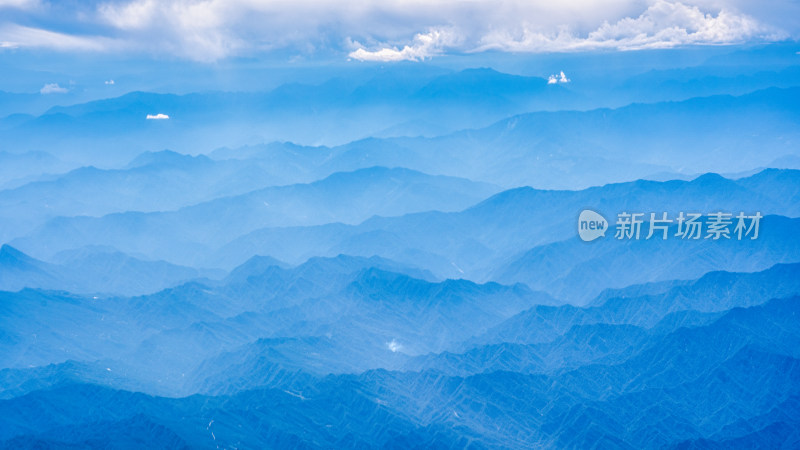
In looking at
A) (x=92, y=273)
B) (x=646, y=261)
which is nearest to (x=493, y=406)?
(x=646, y=261)

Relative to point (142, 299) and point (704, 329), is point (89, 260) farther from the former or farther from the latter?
point (704, 329)

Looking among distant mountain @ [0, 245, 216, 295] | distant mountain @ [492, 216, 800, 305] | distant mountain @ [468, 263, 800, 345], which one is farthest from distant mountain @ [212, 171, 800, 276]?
distant mountain @ [468, 263, 800, 345]

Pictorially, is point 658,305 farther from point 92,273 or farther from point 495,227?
point 92,273

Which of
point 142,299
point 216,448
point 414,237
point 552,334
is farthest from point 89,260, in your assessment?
point 552,334

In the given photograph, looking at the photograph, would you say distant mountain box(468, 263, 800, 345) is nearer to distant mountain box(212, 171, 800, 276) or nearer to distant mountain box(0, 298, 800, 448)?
distant mountain box(0, 298, 800, 448)

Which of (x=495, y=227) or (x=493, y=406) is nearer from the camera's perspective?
(x=493, y=406)

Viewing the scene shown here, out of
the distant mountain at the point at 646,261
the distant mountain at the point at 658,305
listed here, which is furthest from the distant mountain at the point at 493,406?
the distant mountain at the point at 646,261

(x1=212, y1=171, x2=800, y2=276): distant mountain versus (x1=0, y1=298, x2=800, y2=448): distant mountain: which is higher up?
(x1=212, y1=171, x2=800, y2=276): distant mountain

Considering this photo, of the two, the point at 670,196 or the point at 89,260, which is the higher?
the point at 670,196

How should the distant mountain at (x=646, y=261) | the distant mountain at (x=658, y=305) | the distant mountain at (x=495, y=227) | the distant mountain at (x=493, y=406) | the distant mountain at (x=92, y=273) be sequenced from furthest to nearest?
1. the distant mountain at (x=495, y=227)
2. the distant mountain at (x=92, y=273)
3. the distant mountain at (x=646, y=261)
4. the distant mountain at (x=658, y=305)
5. the distant mountain at (x=493, y=406)

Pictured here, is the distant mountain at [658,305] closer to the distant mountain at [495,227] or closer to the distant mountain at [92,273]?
the distant mountain at [495,227]

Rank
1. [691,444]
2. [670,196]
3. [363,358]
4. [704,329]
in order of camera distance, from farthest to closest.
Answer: [670,196] < [363,358] < [704,329] < [691,444]
